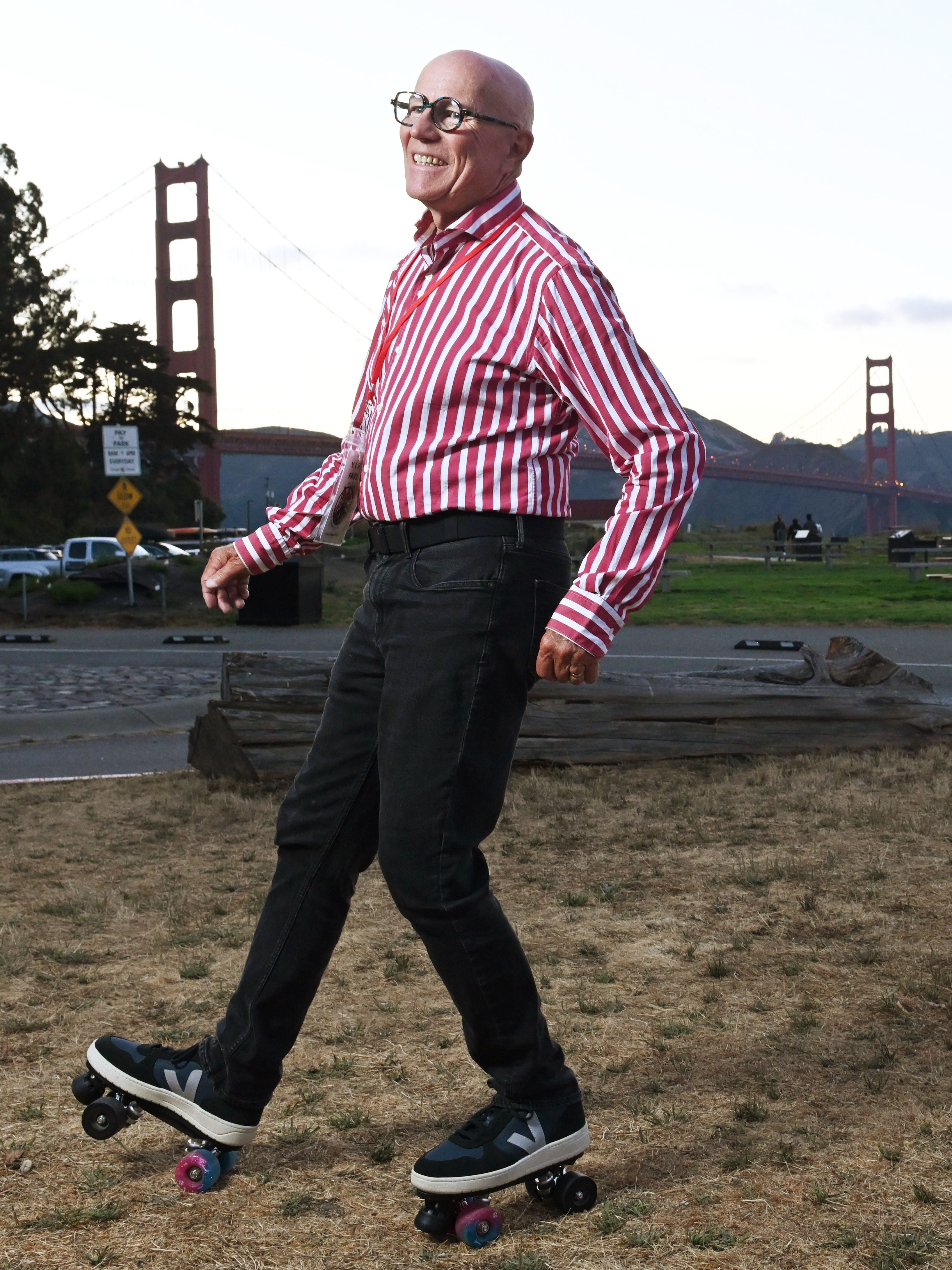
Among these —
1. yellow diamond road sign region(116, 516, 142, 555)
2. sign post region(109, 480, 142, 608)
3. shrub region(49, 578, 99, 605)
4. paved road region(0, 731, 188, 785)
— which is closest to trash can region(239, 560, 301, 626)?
sign post region(109, 480, 142, 608)

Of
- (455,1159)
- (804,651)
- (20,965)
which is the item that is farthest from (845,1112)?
(804,651)

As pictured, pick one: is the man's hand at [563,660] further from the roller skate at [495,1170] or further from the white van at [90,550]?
the white van at [90,550]

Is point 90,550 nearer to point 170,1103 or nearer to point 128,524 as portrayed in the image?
point 128,524

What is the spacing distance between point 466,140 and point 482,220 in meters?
0.13

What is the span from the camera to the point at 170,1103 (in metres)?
2.41

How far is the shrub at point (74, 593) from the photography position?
19391 millimetres

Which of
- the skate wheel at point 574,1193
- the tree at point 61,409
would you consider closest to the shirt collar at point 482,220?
the skate wheel at point 574,1193

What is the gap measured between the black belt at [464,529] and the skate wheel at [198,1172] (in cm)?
107

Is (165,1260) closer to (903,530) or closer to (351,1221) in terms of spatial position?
(351,1221)

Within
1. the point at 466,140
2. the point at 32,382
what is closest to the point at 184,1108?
the point at 466,140

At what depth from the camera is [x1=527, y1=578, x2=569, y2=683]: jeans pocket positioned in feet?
7.30

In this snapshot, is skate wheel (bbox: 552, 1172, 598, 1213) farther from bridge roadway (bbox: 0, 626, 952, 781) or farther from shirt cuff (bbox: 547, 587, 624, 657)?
bridge roadway (bbox: 0, 626, 952, 781)

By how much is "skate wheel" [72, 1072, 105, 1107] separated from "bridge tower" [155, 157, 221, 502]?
198ft

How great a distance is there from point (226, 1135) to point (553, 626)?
1.05 meters
